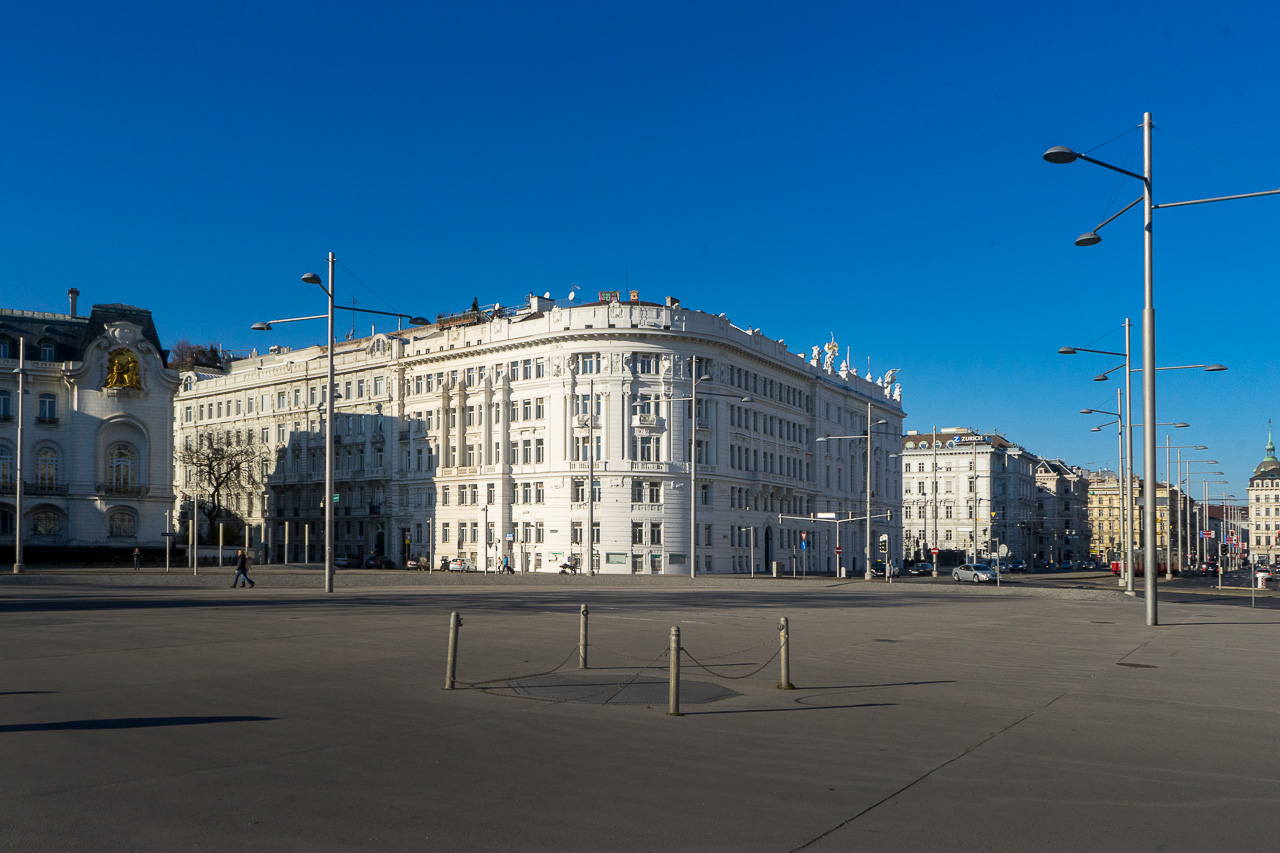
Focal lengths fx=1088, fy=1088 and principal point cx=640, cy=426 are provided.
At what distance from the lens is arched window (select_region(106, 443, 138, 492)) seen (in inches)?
3054

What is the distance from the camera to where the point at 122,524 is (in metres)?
77.1

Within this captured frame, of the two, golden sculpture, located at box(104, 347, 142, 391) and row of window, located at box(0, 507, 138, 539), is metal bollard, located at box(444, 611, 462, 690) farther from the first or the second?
golden sculpture, located at box(104, 347, 142, 391)

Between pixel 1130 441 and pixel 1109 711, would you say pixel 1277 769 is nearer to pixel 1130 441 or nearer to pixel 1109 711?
pixel 1109 711

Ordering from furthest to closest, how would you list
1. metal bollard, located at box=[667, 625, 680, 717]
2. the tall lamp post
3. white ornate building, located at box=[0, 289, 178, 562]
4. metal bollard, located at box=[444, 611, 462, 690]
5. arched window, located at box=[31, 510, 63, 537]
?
white ornate building, located at box=[0, 289, 178, 562], arched window, located at box=[31, 510, 63, 537], the tall lamp post, metal bollard, located at box=[444, 611, 462, 690], metal bollard, located at box=[667, 625, 680, 717]

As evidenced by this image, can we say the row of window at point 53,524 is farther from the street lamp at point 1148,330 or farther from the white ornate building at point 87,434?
the street lamp at point 1148,330

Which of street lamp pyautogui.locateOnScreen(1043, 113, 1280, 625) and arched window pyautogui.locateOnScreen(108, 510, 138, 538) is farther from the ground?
street lamp pyautogui.locateOnScreen(1043, 113, 1280, 625)

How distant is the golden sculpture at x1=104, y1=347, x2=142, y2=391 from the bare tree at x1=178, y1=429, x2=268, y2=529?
12505 mm

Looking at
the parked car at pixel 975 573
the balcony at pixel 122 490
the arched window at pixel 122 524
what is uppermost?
the balcony at pixel 122 490

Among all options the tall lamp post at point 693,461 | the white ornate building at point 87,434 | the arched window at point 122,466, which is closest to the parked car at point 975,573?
the tall lamp post at point 693,461

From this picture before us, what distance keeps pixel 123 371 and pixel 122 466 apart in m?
6.83

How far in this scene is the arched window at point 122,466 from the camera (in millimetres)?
77562

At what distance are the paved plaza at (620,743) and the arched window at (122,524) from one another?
6087cm

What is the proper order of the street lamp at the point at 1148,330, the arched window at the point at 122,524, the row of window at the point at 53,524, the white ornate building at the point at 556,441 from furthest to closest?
the white ornate building at the point at 556,441
the arched window at the point at 122,524
the row of window at the point at 53,524
the street lamp at the point at 1148,330

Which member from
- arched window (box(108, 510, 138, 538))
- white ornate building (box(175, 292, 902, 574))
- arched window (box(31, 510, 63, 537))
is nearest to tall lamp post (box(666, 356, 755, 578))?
white ornate building (box(175, 292, 902, 574))
